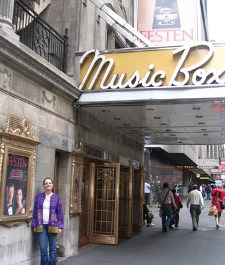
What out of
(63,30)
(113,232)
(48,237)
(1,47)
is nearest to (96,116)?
(63,30)

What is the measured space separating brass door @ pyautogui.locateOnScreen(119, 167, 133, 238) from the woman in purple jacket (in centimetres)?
608

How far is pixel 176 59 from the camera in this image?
8.64m

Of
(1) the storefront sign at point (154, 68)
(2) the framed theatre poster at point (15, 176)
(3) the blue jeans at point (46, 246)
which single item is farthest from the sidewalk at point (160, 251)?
(1) the storefront sign at point (154, 68)

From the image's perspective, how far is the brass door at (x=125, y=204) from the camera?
43.4ft

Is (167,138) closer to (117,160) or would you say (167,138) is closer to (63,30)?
(117,160)

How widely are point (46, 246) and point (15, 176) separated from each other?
4.48 ft

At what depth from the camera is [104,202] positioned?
11.6 metres

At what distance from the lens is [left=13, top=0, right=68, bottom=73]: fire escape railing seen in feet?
28.4

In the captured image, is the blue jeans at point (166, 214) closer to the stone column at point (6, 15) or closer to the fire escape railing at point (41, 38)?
the fire escape railing at point (41, 38)

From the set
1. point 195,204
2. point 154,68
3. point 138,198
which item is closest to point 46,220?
point 154,68

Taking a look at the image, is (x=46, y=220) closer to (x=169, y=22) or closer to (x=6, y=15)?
(x=6, y=15)

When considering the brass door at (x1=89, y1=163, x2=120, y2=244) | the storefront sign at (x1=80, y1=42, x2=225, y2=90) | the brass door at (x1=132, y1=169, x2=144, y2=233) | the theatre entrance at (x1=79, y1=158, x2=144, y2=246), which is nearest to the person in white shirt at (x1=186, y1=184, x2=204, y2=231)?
the brass door at (x1=132, y1=169, x2=144, y2=233)

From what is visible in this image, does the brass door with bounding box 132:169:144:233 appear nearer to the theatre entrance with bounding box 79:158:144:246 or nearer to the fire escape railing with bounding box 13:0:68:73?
the theatre entrance with bounding box 79:158:144:246

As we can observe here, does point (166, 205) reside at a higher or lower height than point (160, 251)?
higher
